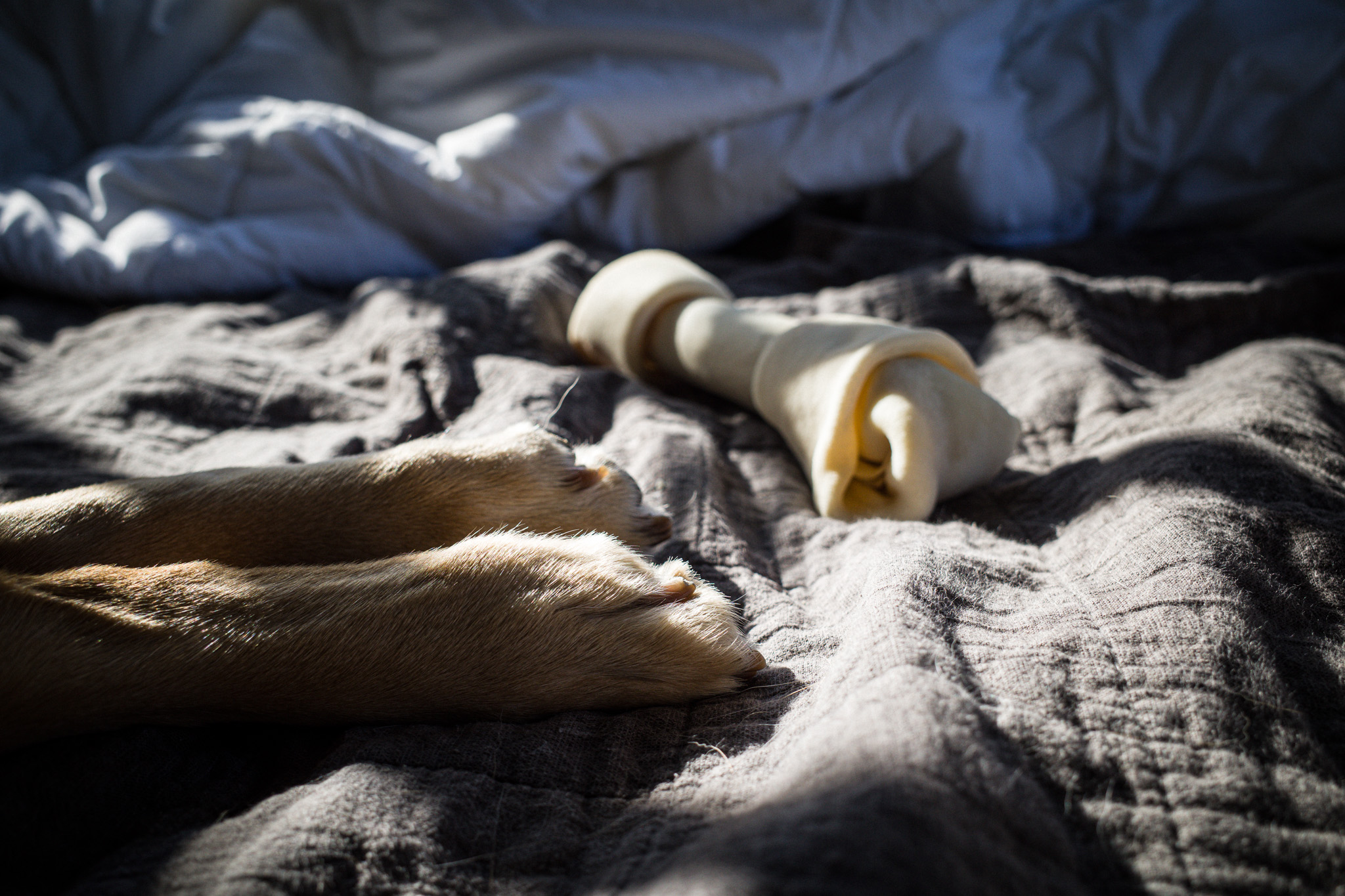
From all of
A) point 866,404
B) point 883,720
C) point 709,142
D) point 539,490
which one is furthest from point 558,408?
point 709,142

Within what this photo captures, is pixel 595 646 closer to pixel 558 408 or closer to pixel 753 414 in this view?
pixel 558 408

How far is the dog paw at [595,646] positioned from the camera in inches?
22.8

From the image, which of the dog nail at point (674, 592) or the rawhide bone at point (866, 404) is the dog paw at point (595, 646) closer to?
the dog nail at point (674, 592)

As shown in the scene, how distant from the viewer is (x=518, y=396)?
1.03m

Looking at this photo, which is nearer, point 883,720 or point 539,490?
point 883,720

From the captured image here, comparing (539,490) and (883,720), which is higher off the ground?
(539,490)

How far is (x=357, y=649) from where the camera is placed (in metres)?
0.58

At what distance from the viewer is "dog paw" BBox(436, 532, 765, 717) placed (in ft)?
1.90

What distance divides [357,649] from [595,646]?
0.18 meters

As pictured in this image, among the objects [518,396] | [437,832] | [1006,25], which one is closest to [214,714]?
[437,832]

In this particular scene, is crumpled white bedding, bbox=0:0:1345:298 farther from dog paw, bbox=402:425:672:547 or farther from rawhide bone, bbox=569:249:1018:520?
dog paw, bbox=402:425:672:547

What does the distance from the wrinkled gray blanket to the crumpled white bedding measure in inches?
27.9

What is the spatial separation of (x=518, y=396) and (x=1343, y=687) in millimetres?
880

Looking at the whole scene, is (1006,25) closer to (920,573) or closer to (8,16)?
(920,573)
